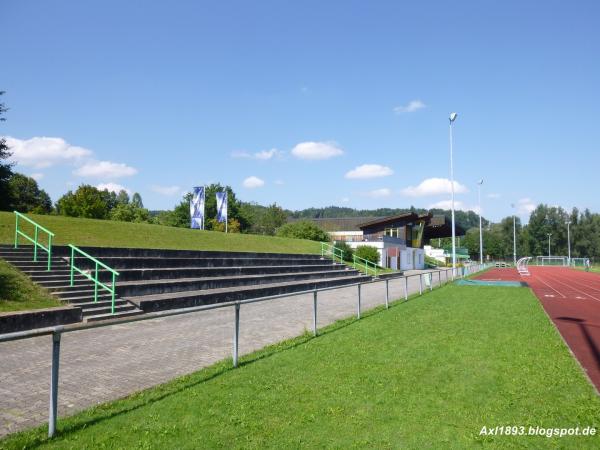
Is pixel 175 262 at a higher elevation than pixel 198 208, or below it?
below

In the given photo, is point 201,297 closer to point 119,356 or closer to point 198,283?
point 198,283

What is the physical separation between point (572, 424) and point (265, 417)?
11.5 ft

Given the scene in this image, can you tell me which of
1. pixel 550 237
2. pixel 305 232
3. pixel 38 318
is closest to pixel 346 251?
pixel 305 232

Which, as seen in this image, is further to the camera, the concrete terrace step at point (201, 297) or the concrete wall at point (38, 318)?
the concrete terrace step at point (201, 297)

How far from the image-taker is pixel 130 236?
21.4 meters

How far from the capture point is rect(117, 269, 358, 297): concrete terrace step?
1364 cm

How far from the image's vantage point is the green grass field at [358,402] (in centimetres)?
441

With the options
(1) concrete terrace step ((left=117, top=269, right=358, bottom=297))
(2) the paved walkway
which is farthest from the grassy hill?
(2) the paved walkway

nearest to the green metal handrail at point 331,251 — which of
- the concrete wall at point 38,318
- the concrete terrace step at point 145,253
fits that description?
the concrete terrace step at point 145,253

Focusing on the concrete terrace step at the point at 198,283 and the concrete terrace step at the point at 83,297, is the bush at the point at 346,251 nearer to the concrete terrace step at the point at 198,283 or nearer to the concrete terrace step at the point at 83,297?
the concrete terrace step at the point at 198,283

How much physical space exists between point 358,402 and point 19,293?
31.1ft

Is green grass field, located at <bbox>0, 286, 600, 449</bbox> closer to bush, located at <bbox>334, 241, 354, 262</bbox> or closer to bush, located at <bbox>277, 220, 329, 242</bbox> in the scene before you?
bush, located at <bbox>334, 241, 354, 262</bbox>

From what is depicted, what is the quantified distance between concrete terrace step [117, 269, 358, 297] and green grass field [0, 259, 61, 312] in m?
2.28

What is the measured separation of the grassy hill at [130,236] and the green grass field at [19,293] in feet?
12.2
